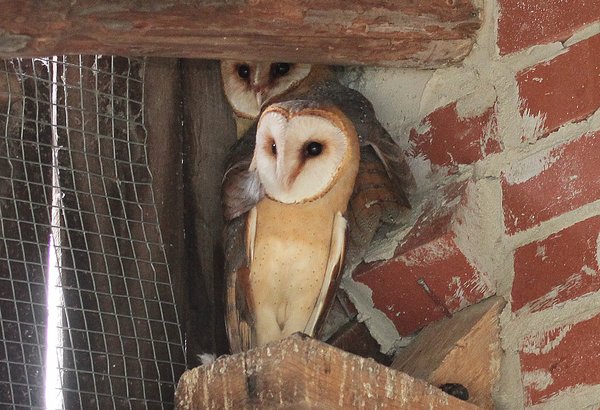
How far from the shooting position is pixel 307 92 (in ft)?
6.81

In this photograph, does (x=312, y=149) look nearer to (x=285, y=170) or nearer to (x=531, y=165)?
(x=285, y=170)

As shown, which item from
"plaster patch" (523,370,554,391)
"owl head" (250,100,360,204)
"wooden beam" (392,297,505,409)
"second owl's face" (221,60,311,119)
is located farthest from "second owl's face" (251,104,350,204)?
"plaster patch" (523,370,554,391)

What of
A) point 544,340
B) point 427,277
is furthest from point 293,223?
point 544,340

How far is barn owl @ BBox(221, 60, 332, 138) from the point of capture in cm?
206

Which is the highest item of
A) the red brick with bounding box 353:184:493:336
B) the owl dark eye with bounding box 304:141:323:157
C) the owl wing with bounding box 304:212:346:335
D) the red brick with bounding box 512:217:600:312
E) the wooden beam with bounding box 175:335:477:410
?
the owl dark eye with bounding box 304:141:323:157

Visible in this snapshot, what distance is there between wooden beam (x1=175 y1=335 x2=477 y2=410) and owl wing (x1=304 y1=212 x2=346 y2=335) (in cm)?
38

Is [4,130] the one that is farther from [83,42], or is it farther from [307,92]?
[307,92]

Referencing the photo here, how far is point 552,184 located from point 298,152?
377 mm

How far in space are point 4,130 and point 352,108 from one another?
52 cm

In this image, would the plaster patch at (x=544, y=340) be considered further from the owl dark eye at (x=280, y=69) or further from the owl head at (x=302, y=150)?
the owl dark eye at (x=280, y=69)

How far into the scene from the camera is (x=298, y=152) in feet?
6.08

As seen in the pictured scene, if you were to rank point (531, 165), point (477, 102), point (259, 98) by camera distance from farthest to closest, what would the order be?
1. point (259, 98)
2. point (477, 102)
3. point (531, 165)

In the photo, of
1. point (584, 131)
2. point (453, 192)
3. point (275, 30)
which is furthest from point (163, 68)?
point (584, 131)

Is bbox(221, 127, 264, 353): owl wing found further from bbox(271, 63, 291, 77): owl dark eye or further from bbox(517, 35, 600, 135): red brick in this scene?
bbox(517, 35, 600, 135): red brick
